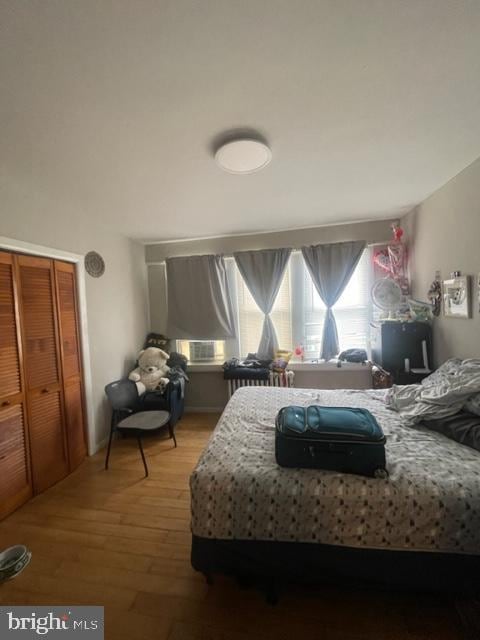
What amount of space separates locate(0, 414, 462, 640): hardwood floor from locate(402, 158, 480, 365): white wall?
183cm

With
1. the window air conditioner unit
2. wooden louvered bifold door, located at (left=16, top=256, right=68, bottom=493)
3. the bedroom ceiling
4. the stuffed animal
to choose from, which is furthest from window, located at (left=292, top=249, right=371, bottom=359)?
wooden louvered bifold door, located at (left=16, top=256, right=68, bottom=493)

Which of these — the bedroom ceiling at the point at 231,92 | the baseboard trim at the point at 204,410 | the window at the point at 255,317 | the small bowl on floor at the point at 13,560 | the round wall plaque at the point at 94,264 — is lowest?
the baseboard trim at the point at 204,410

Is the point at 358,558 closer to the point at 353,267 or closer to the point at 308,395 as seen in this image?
the point at 308,395

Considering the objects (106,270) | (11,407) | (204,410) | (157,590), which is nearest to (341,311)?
(204,410)

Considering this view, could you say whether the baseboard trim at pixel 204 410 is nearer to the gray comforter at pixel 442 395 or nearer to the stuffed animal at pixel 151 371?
the stuffed animal at pixel 151 371

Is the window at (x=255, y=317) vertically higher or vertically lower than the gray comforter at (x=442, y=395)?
higher

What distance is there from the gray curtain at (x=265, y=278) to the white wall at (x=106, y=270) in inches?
59.0

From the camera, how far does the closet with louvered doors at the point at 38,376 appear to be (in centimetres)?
189

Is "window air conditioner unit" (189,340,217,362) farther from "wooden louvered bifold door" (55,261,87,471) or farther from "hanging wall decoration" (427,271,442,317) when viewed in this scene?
"hanging wall decoration" (427,271,442,317)

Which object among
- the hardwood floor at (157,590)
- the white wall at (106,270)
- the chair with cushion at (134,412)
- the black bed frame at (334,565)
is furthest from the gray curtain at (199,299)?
the black bed frame at (334,565)

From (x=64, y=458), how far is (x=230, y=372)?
6.17 feet

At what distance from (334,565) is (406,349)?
213cm

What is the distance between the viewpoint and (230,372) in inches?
132

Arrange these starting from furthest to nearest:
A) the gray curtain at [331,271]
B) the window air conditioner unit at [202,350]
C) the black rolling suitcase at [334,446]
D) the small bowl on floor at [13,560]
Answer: the window air conditioner unit at [202,350] < the gray curtain at [331,271] < the small bowl on floor at [13,560] < the black rolling suitcase at [334,446]
